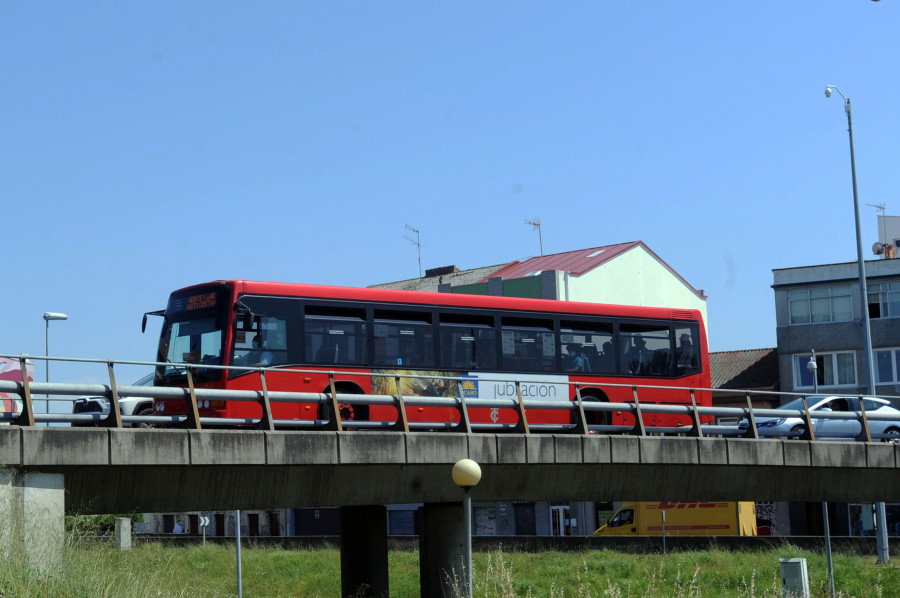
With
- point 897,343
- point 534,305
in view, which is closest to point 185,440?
point 534,305

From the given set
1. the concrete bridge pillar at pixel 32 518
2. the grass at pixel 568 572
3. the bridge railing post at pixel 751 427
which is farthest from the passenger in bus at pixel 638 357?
the concrete bridge pillar at pixel 32 518

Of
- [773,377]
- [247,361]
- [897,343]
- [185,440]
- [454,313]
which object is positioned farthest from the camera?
[773,377]

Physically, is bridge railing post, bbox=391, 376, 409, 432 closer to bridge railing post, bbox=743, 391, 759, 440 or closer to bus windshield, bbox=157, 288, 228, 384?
bus windshield, bbox=157, 288, 228, 384

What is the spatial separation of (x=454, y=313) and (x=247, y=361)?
4.81 m

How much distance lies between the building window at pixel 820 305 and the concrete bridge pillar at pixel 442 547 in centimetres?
3661

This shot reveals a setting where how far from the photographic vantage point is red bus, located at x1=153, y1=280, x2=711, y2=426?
21.9 meters

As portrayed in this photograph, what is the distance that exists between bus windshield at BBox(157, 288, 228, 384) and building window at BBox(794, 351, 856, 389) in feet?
121

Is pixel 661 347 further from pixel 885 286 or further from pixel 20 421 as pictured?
pixel 885 286

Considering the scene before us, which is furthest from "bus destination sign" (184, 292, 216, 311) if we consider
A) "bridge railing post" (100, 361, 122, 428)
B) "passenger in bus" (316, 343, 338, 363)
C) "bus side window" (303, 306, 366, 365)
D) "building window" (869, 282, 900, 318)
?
"building window" (869, 282, 900, 318)

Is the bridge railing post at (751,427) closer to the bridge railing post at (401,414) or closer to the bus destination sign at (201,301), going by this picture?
the bridge railing post at (401,414)

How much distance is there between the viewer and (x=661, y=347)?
27906 millimetres

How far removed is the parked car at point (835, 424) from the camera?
23.5 m

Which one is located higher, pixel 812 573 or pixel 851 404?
pixel 851 404

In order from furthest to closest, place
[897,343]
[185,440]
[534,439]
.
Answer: [897,343] < [534,439] < [185,440]
